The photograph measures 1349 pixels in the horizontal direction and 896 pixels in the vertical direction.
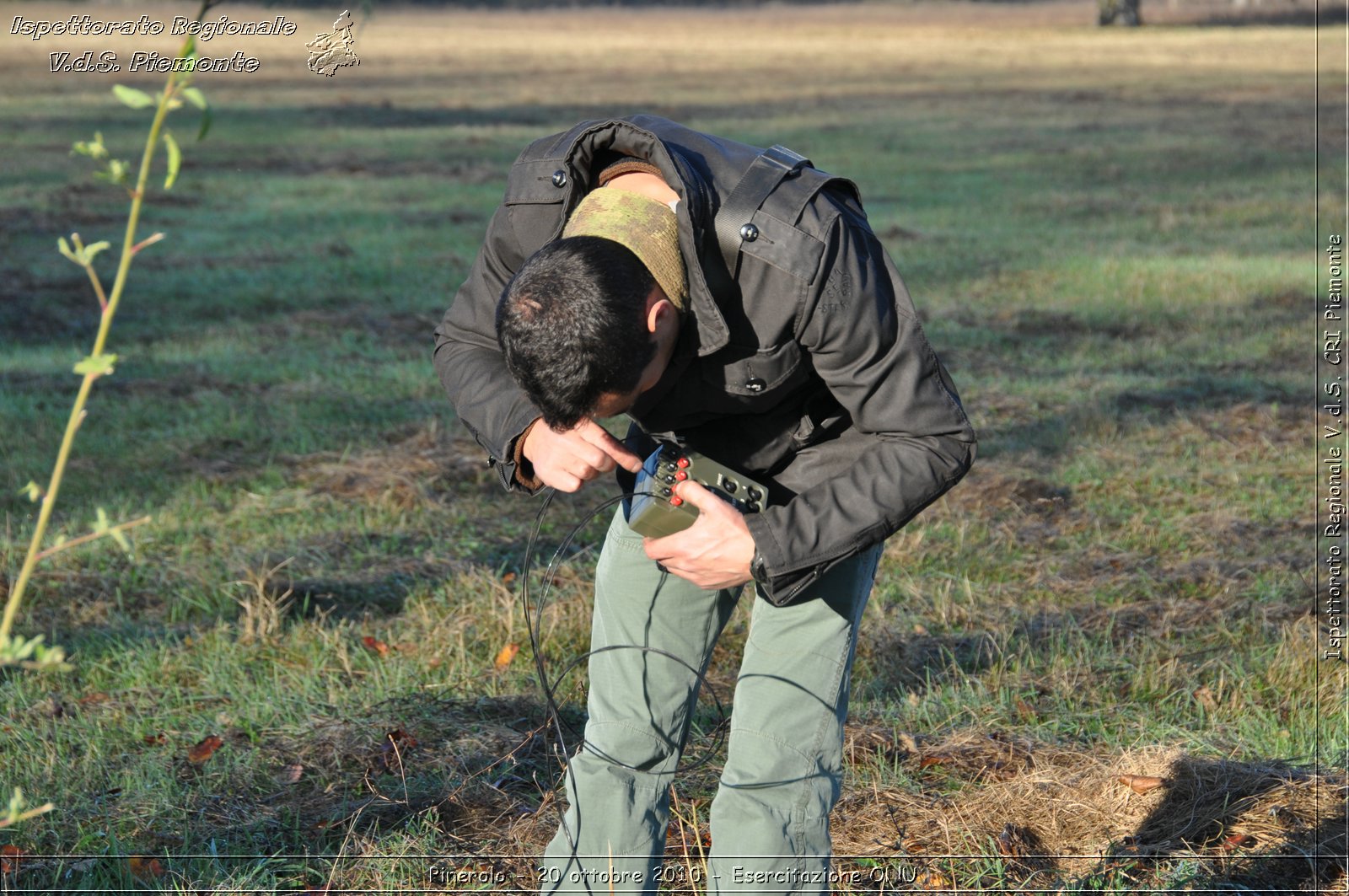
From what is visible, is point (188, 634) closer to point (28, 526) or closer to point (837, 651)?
point (28, 526)

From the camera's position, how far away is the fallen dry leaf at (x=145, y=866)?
298 centimetres

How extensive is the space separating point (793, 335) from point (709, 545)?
42 centimetres

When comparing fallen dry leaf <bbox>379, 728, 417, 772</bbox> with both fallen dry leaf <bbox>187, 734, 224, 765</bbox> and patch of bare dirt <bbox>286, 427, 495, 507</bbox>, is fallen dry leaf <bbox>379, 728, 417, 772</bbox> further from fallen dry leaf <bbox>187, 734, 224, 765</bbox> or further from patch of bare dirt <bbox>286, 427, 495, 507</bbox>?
patch of bare dirt <bbox>286, 427, 495, 507</bbox>

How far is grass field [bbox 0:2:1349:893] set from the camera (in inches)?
125

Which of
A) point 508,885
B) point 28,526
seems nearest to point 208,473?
point 28,526

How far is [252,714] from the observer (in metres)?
3.69

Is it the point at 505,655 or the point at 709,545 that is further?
the point at 505,655

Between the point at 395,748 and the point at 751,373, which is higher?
the point at 751,373

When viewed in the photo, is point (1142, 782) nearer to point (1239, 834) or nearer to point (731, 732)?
point (1239, 834)

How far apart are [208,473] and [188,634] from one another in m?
1.64

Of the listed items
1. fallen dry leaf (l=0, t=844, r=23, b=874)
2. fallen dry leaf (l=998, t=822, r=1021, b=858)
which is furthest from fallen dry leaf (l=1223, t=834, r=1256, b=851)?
fallen dry leaf (l=0, t=844, r=23, b=874)

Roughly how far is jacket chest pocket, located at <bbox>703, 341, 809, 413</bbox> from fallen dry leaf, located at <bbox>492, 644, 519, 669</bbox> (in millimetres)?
1940

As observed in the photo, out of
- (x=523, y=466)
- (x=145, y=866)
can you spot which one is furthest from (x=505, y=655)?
(x=523, y=466)

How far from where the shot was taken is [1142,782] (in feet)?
10.6
